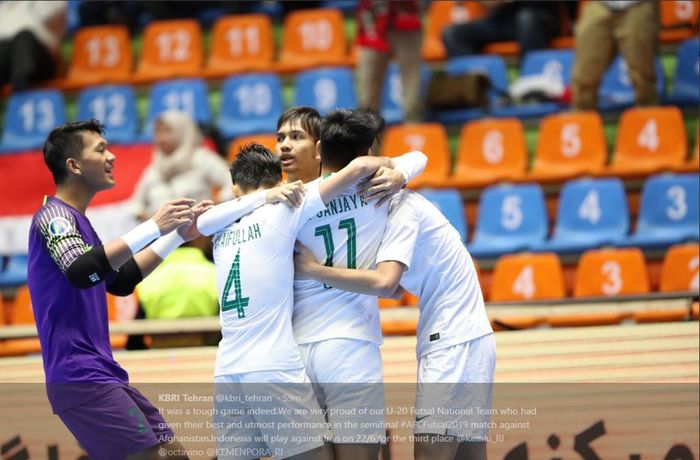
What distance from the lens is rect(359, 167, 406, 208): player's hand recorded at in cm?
401

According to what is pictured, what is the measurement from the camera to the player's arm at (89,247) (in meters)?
3.97

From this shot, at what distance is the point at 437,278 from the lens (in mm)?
4156

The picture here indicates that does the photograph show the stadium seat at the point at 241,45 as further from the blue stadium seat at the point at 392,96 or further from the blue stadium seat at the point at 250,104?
the blue stadium seat at the point at 392,96

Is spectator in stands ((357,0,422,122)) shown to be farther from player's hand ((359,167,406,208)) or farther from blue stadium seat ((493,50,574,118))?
player's hand ((359,167,406,208))

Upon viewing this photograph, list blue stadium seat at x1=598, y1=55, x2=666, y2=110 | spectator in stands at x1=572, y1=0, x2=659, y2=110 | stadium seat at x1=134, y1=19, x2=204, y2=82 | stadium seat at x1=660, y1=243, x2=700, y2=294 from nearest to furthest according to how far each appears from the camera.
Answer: stadium seat at x1=660, y1=243, x2=700, y2=294 → spectator in stands at x1=572, y1=0, x2=659, y2=110 → blue stadium seat at x1=598, y1=55, x2=666, y2=110 → stadium seat at x1=134, y1=19, x2=204, y2=82

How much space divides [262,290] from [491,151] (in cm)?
Result: 465

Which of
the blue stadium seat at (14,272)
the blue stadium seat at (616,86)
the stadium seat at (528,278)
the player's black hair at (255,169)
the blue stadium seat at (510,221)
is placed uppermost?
the blue stadium seat at (616,86)

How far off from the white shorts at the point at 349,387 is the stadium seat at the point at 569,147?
172 inches

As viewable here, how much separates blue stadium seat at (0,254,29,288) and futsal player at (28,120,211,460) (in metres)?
4.28

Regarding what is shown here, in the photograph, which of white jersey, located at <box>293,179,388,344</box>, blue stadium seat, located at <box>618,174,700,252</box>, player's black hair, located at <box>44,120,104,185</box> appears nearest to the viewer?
white jersey, located at <box>293,179,388,344</box>

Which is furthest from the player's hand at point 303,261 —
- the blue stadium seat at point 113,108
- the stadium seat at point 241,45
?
the stadium seat at point 241,45

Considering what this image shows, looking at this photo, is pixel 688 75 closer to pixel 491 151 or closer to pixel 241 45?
pixel 491 151

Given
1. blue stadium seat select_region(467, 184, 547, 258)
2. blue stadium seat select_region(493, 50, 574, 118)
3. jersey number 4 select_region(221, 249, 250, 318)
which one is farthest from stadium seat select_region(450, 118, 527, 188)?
jersey number 4 select_region(221, 249, 250, 318)

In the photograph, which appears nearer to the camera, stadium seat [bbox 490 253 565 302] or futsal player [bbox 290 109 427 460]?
futsal player [bbox 290 109 427 460]
